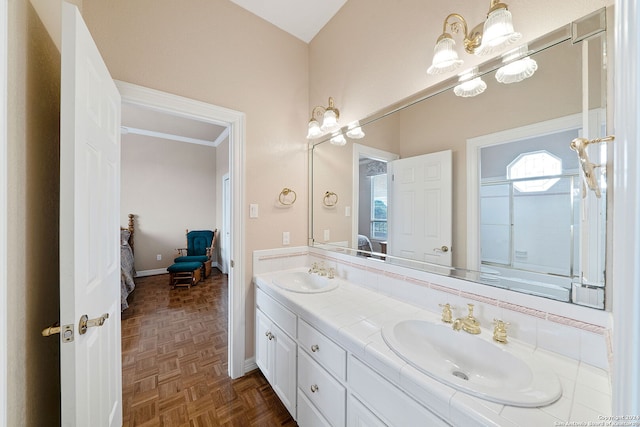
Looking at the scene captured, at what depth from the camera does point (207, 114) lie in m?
1.72

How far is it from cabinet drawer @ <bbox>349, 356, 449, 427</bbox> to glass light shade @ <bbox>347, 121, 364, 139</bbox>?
1.42 m

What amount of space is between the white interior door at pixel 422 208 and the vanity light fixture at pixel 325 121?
61 cm

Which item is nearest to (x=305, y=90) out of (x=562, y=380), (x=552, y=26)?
(x=552, y=26)

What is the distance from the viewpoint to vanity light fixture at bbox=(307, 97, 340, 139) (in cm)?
184

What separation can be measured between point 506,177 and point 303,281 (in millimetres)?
1505

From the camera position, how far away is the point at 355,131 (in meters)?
1.80

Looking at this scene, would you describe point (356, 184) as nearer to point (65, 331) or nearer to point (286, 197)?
point (286, 197)

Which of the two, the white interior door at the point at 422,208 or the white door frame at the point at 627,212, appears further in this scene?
the white interior door at the point at 422,208

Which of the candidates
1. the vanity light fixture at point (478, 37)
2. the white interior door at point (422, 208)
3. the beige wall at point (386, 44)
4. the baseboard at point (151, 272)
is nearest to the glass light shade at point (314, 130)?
the beige wall at point (386, 44)

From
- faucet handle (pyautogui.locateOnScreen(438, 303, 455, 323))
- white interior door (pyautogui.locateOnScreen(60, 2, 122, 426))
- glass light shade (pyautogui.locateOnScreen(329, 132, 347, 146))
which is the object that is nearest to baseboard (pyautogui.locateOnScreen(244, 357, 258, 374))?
white interior door (pyautogui.locateOnScreen(60, 2, 122, 426))

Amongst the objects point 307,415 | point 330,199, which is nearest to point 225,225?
point 330,199

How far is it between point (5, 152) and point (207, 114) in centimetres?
126

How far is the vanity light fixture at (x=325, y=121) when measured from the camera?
6.05 feet

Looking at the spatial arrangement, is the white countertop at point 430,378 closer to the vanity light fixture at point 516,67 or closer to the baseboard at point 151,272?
the vanity light fixture at point 516,67
